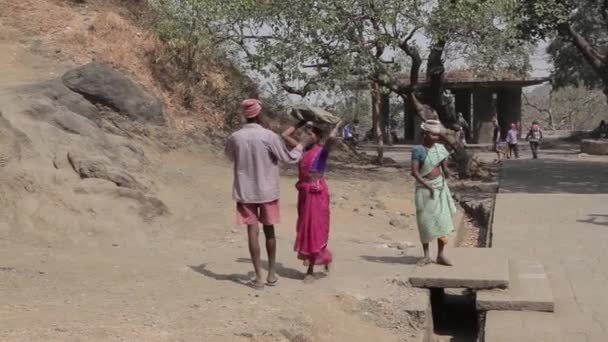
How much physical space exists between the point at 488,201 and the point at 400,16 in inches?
154

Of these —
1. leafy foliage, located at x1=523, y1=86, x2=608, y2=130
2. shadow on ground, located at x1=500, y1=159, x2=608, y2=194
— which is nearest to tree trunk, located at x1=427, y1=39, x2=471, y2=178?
shadow on ground, located at x1=500, y1=159, x2=608, y2=194

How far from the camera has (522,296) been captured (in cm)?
602

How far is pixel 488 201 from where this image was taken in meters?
13.3

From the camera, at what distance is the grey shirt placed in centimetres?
571

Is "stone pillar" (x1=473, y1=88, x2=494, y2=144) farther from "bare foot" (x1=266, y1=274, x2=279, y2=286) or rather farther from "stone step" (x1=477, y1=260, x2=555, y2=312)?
"bare foot" (x1=266, y1=274, x2=279, y2=286)

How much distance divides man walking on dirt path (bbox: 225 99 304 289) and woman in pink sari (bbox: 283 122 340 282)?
31 centimetres

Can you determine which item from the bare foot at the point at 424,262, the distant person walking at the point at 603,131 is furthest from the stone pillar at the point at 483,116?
the bare foot at the point at 424,262

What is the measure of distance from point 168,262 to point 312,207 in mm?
1533

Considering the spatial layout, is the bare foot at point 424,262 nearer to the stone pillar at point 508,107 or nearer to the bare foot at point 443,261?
the bare foot at point 443,261

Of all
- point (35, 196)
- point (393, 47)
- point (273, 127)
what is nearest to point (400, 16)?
point (393, 47)

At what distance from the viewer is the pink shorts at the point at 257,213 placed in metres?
5.78

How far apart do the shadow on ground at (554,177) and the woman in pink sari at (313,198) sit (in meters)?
9.05

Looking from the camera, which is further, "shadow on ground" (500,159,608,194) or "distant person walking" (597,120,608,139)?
"distant person walking" (597,120,608,139)

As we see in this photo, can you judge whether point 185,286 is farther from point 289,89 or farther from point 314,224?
point 289,89
